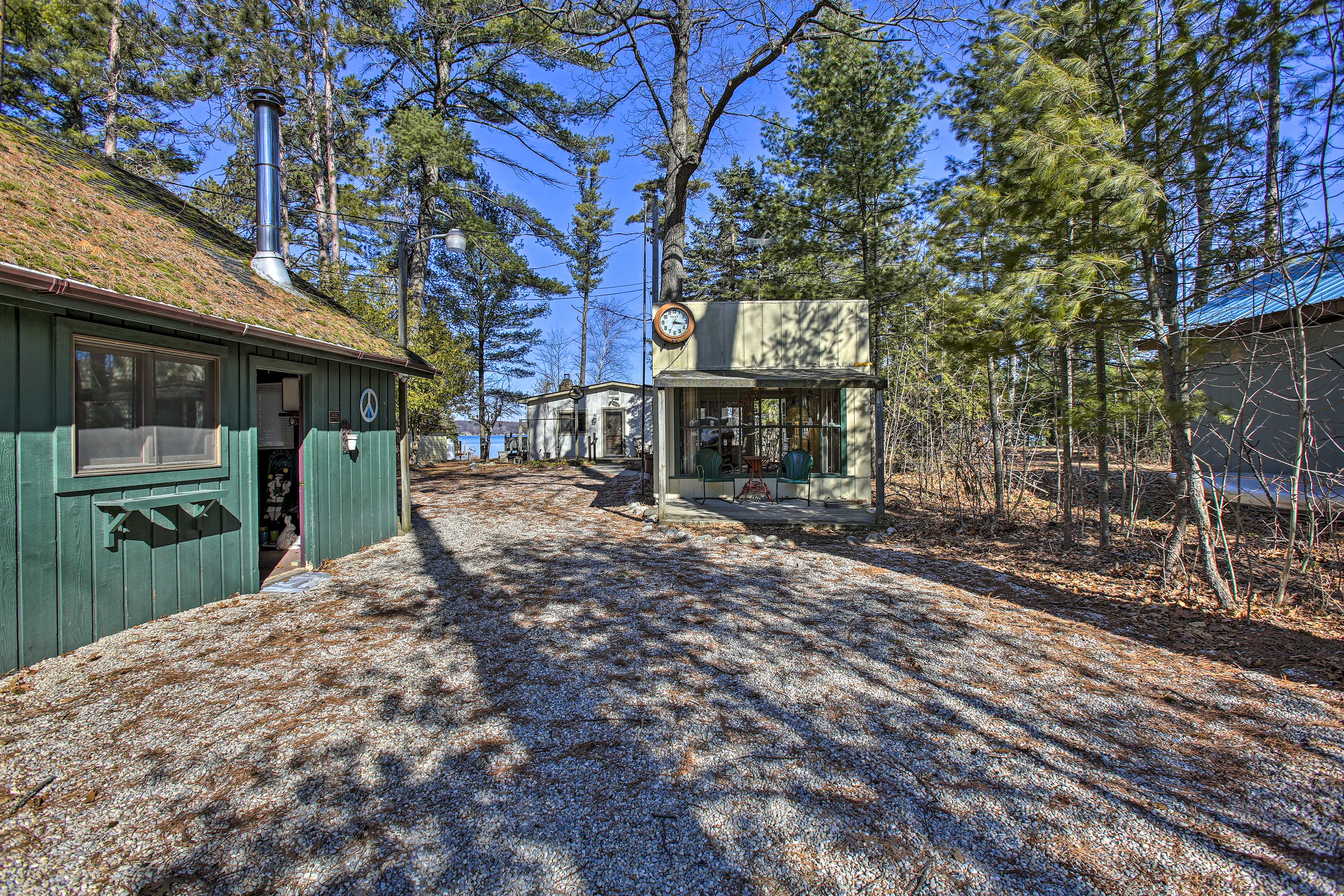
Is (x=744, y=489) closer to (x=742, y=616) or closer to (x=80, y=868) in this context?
(x=742, y=616)

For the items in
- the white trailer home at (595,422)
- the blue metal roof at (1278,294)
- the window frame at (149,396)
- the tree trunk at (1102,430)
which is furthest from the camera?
the white trailer home at (595,422)

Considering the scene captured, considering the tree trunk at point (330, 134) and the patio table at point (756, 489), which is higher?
the tree trunk at point (330, 134)

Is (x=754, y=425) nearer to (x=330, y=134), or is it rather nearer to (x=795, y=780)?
(x=795, y=780)

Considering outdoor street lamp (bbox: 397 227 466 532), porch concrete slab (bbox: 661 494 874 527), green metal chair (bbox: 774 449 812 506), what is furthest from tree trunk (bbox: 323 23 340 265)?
green metal chair (bbox: 774 449 812 506)

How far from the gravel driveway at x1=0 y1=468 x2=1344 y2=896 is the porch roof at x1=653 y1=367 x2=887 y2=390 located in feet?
15.2

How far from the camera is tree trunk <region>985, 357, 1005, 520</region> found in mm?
7840

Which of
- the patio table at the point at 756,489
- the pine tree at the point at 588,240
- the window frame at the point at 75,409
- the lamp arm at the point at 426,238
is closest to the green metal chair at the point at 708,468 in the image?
the patio table at the point at 756,489

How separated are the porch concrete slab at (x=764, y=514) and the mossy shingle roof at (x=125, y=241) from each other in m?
4.99

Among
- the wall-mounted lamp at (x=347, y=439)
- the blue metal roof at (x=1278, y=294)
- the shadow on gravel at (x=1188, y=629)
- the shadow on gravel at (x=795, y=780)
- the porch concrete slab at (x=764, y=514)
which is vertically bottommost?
the shadow on gravel at (x=795, y=780)

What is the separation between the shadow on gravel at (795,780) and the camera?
1.90m

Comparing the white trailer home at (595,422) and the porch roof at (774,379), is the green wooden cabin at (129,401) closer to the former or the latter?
the porch roof at (774,379)

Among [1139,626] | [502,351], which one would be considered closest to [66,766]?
[1139,626]

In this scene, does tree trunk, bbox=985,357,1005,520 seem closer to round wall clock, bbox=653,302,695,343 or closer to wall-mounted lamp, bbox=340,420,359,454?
round wall clock, bbox=653,302,695,343

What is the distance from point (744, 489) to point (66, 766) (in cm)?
848
